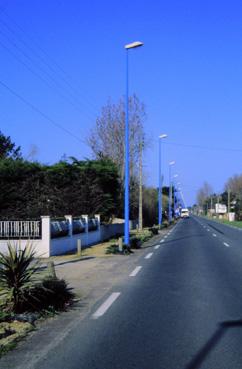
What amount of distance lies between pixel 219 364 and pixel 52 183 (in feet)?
111

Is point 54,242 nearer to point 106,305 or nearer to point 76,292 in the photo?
point 76,292

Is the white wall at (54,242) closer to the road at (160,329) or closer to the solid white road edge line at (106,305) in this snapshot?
the solid white road edge line at (106,305)

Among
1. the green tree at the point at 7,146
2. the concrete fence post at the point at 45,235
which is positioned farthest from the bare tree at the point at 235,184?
the concrete fence post at the point at 45,235

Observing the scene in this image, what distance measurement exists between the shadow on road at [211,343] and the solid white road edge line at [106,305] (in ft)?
7.23

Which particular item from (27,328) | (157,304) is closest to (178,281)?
(157,304)

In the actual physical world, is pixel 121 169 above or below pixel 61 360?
above

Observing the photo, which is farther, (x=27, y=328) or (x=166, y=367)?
(x=27, y=328)

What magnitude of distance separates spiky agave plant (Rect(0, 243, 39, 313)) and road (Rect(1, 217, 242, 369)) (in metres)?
1.25

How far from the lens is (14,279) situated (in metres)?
9.88

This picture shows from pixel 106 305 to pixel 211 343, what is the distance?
359 centimetres

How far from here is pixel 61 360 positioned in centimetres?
662

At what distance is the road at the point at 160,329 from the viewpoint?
21.5ft

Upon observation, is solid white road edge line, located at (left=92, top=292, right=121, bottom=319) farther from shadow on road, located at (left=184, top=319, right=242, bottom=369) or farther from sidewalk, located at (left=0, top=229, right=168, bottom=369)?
shadow on road, located at (left=184, top=319, right=242, bottom=369)

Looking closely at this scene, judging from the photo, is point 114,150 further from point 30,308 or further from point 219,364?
point 219,364
